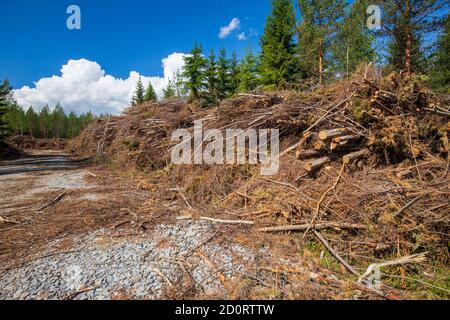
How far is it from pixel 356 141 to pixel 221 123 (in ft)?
10.8

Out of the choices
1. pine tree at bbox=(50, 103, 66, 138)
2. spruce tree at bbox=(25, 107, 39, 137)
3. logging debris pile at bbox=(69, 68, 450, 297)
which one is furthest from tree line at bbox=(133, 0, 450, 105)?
pine tree at bbox=(50, 103, 66, 138)

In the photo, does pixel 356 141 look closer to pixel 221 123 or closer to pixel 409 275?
pixel 409 275

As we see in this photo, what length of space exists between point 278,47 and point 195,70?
786 cm

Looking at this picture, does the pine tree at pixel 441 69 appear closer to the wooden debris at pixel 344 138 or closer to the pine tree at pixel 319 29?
the pine tree at pixel 319 29

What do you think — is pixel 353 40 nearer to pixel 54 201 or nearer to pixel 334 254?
pixel 334 254

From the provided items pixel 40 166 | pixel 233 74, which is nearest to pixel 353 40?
pixel 233 74

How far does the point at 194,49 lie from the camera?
71.3 feet

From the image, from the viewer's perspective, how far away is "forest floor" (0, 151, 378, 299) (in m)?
2.65

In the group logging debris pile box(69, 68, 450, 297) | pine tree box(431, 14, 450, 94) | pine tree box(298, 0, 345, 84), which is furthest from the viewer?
pine tree box(431, 14, 450, 94)

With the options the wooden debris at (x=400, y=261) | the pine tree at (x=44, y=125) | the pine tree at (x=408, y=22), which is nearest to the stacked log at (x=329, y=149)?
the wooden debris at (x=400, y=261)

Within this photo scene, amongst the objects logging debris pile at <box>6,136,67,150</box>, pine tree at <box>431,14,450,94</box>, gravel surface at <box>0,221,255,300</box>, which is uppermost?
pine tree at <box>431,14,450,94</box>

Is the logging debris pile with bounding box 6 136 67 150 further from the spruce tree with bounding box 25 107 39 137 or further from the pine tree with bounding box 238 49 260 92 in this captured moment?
the pine tree with bounding box 238 49 260 92
